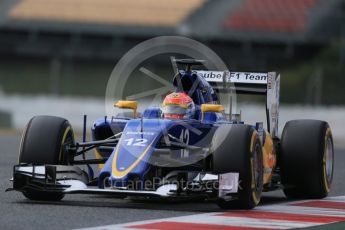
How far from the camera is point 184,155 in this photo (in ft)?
33.6

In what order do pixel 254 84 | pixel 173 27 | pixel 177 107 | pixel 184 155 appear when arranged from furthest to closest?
pixel 173 27 < pixel 254 84 < pixel 177 107 < pixel 184 155

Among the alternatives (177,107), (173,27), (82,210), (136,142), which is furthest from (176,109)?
(173,27)

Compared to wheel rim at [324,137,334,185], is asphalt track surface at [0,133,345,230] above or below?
below

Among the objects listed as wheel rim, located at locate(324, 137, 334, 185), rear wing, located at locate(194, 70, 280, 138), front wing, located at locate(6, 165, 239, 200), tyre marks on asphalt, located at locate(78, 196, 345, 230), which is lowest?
tyre marks on asphalt, located at locate(78, 196, 345, 230)

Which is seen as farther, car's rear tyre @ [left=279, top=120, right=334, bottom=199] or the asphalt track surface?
car's rear tyre @ [left=279, top=120, right=334, bottom=199]

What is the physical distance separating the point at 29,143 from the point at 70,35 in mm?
28195

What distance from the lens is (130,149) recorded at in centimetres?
977

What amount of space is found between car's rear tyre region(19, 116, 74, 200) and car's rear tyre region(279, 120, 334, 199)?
2498 mm

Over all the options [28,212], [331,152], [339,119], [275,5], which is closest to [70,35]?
[275,5]

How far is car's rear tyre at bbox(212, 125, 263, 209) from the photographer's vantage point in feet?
31.6

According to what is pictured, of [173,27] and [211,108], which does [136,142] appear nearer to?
[211,108]

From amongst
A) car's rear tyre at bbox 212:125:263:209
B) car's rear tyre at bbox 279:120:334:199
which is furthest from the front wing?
car's rear tyre at bbox 279:120:334:199

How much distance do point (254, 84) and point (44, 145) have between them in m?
3.22

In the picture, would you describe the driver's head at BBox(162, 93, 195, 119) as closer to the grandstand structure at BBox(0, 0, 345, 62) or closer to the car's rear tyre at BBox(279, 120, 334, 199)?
the car's rear tyre at BBox(279, 120, 334, 199)
